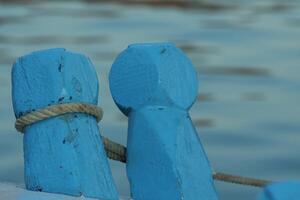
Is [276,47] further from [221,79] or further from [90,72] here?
[90,72]

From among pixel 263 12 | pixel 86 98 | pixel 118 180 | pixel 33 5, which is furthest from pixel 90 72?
pixel 33 5

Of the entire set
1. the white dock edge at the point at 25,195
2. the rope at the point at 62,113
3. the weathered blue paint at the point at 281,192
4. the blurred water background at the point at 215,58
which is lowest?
the blurred water background at the point at 215,58

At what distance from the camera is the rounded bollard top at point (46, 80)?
10.5ft

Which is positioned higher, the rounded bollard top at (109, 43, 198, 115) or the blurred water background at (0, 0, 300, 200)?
the rounded bollard top at (109, 43, 198, 115)

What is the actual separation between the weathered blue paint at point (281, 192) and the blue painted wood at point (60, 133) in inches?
32.0

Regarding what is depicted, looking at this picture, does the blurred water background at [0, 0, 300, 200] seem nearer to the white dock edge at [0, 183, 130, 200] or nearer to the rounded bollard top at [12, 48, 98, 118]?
the rounded bollard top at [12, 48, 98, 118]

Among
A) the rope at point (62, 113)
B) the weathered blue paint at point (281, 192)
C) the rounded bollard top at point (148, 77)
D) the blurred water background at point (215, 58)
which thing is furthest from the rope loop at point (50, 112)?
the blurred water background at point (215, 58)

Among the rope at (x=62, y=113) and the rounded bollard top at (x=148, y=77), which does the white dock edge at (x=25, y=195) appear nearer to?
the rope at (x=62, y=113)

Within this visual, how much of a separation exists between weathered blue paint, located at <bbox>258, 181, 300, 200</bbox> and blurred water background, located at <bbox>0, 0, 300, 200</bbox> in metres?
2.46

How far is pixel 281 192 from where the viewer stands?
7.94 feet

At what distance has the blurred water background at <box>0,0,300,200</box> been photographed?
6199 mm

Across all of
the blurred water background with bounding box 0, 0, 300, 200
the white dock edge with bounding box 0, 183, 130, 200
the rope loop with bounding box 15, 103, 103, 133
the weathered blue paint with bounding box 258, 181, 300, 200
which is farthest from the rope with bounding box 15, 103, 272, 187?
the blurred water background with bounding box 0, 0, 300, 200

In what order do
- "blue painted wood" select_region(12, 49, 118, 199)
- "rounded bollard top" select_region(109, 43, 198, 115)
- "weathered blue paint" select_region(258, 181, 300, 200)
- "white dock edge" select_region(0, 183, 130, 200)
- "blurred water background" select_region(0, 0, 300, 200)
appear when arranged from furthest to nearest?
"blurred water background" select_region(0, 0, 300, 200), "rounded bollard top" select_region(109, 43, 198, 115), "blue painted wood" select_region(12, 49, 118, 199), "white dock edge" select_region(0, 183, 130, 200), "weathered blue paint" select_region(258, 181, 300, 200)

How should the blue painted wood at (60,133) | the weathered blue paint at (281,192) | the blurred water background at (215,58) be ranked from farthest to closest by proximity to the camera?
the blurred water background at (215,58), the blue painted wood at (60,133), the weathered blue paint at (281,192)
